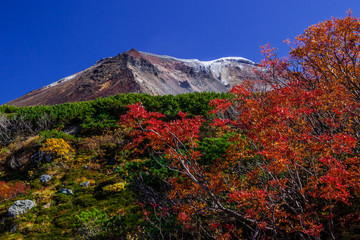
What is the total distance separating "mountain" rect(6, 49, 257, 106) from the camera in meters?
46.9

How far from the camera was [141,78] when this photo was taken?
52000mm

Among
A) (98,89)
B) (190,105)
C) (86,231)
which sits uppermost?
(98,89)

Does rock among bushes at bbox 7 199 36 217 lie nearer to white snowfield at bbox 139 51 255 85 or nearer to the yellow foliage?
the yellow foliage

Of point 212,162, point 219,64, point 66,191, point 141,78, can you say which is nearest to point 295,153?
point 212,162

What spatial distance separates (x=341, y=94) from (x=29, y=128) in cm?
2229

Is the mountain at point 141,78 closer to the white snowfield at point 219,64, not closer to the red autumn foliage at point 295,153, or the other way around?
the white snowfield at point 219,64

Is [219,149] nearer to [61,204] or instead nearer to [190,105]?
[61,204]

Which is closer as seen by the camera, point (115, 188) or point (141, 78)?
point (115, 188)

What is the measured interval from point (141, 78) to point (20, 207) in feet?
150

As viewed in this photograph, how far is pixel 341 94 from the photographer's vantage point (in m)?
4.65

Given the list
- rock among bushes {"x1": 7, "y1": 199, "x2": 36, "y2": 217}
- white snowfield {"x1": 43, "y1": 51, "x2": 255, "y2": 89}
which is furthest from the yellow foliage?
white snowfield {"x1": 43, "y1": 51, "x2": 255, "y2": 89}

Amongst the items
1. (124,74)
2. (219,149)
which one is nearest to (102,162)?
(219,149)

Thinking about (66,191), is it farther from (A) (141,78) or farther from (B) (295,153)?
(A) (141,78)

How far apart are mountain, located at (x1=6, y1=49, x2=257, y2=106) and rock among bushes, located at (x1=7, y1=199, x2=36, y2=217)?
35.7 meters
